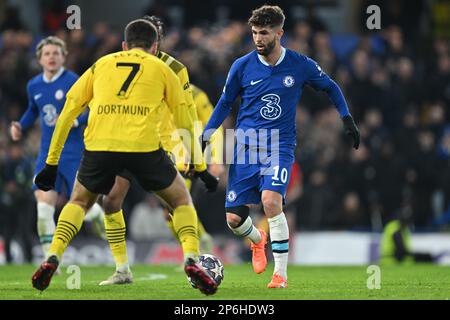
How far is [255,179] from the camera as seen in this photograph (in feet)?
35.2

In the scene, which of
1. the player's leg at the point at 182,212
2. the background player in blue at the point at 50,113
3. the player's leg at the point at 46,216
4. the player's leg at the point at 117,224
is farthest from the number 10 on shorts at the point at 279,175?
the player's leg at the point at 46,216

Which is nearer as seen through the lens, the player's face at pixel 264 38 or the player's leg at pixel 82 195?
the player's leg at pixel 82 195

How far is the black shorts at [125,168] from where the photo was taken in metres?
9.05

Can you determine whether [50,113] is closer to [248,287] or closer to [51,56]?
[51,56]

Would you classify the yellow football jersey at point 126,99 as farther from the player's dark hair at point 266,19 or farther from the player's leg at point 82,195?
the player's dark hair at point 266,19

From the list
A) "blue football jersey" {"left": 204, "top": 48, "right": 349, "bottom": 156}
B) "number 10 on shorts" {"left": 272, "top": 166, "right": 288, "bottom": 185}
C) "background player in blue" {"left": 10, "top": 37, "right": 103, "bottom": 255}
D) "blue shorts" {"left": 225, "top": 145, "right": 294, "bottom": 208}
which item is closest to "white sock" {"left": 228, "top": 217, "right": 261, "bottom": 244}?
"blue shorts" {"left": 225, "top": 145, "right": 294, "bottom": 208}

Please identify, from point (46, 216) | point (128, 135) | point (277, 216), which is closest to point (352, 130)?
point (277, 216)

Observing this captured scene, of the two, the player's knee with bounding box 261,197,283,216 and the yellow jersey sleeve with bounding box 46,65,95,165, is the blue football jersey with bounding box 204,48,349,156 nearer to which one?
the player's knee with bounding box 261,197,283,216

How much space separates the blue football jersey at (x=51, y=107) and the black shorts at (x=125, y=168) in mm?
4040

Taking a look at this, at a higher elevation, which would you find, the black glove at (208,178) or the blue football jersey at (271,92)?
the blue football jersey at (271,92)

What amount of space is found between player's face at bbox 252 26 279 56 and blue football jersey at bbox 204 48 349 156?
0.20m

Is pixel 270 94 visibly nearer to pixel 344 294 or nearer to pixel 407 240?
pixel 344 294

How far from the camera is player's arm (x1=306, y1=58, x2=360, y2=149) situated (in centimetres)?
1073

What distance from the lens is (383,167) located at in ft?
63.0
